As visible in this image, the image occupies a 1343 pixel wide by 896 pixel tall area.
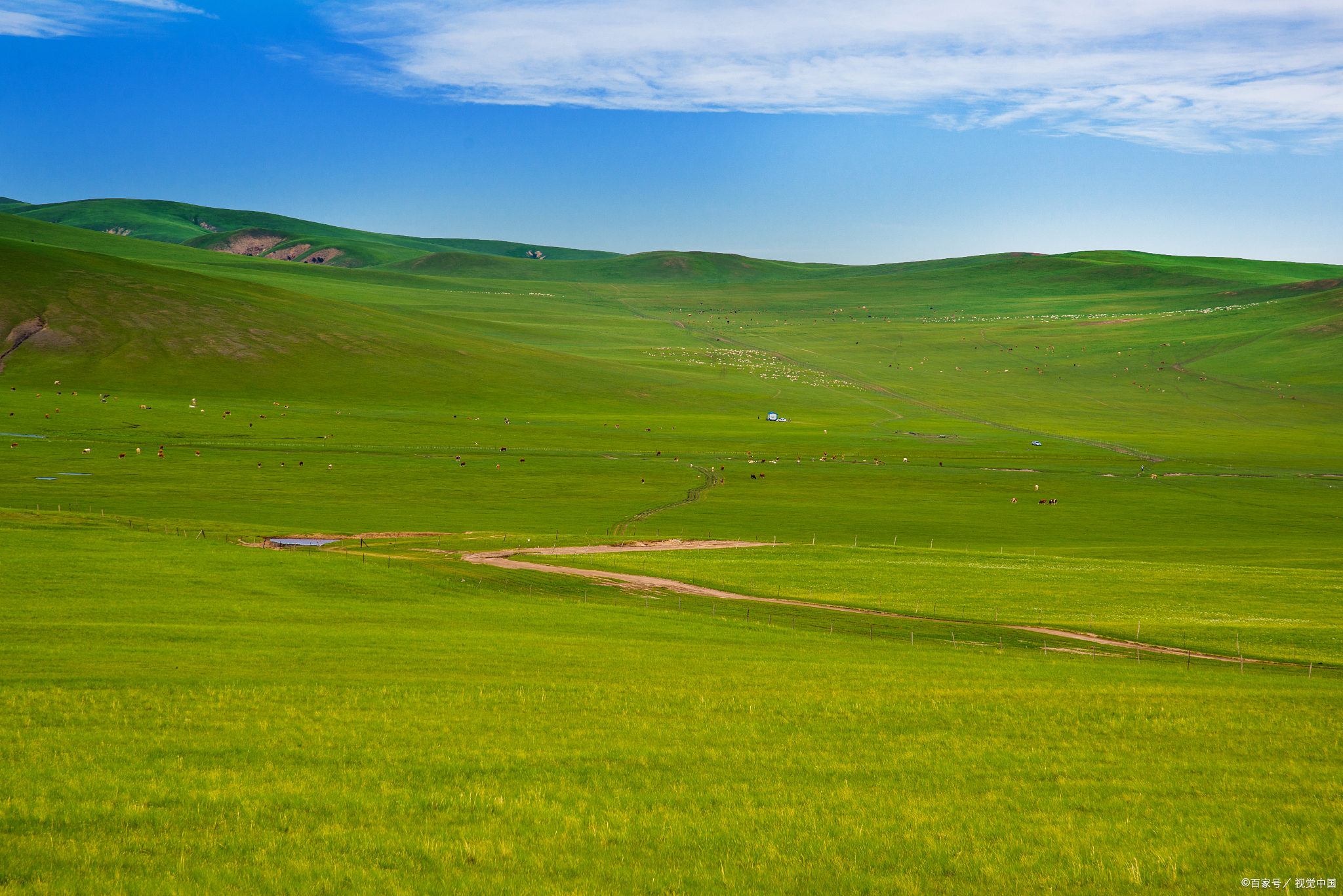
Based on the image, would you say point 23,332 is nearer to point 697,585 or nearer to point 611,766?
point 697,585

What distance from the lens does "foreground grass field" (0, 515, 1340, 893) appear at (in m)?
12.3

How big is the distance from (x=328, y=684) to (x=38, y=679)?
5.98 m

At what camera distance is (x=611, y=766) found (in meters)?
16.9

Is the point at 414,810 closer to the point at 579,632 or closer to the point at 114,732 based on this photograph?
the point at 114,732

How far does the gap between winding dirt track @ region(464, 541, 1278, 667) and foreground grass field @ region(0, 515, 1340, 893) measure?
6.25 meters

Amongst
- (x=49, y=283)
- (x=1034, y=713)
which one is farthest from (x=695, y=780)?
(x=49, y=283)

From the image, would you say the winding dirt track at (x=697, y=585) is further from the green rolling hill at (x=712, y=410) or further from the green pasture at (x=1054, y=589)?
the green rolling hill at (x=712, y=410)

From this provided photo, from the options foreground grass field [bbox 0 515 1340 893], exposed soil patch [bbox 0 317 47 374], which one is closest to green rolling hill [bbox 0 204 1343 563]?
exposed soil patch [bbox 0 317 47 374]

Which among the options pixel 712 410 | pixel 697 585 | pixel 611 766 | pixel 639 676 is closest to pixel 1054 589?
pixel 697 585

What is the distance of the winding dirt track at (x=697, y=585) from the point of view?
36.3 meters

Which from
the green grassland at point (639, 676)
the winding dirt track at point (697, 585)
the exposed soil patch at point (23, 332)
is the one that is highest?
the exposed soil patch at point (23, 332)

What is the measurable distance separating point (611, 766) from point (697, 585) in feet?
99.1

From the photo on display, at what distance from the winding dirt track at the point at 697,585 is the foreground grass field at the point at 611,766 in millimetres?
6249

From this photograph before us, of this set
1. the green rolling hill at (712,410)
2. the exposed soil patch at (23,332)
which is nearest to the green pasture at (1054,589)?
the green rolling hill at (712,410)
